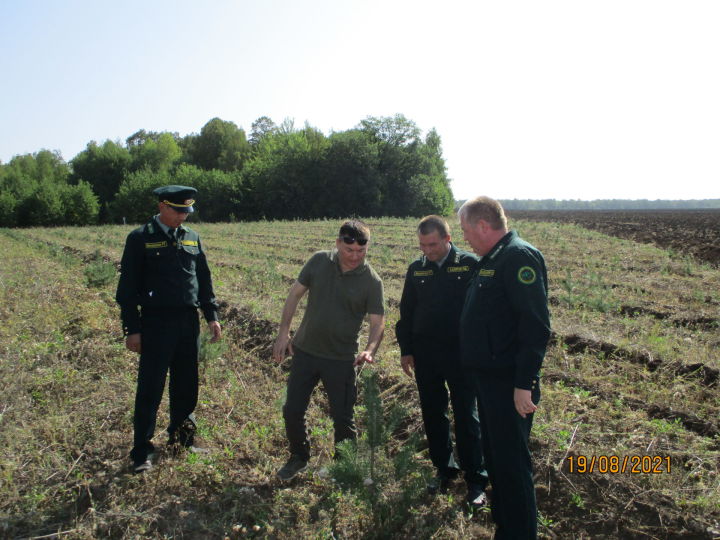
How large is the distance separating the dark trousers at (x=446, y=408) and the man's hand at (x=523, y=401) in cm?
82

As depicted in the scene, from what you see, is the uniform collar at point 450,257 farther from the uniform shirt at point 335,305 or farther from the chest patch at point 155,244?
the chest patch at point 155,244

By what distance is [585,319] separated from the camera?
24.7ft

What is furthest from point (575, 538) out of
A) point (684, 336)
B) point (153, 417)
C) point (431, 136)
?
point (431, 136)

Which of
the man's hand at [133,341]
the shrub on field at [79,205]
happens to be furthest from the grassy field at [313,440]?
the shrub on field at [79,205]

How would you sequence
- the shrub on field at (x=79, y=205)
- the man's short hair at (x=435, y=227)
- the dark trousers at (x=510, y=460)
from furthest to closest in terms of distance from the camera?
the shrub on field at (x=79, y=205) → the man's short hair at (x=435, y=227) → the dark trousers at (x=510, y=460)

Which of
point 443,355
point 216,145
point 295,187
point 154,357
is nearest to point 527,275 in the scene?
point 443,355

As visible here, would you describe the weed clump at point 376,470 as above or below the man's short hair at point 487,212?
below

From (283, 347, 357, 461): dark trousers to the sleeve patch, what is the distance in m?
1.53

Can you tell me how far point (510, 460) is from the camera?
107 inches

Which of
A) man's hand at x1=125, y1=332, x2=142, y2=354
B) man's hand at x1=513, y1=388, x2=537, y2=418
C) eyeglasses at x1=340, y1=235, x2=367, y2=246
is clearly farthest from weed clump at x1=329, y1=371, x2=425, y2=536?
man's hand at x1=125, y1=332, x2=142, y2=354

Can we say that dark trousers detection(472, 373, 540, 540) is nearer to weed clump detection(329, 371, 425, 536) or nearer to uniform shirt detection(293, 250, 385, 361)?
A: weed clump detection(329, 371, 425, 536)
